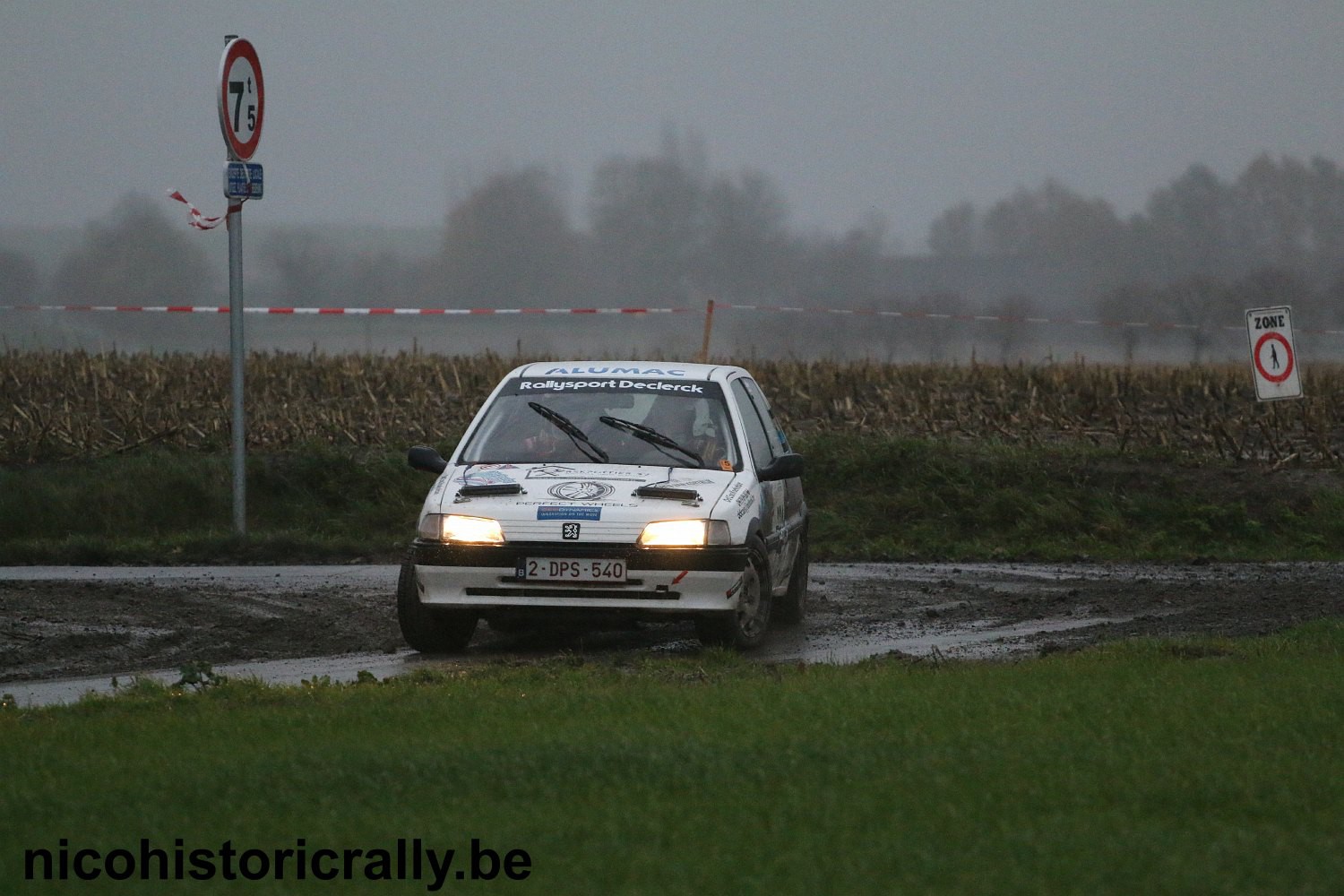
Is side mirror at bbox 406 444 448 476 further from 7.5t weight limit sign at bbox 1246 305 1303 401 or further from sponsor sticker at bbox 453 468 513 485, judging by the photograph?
7.5t weight limit sign at bbox 1246 305 1303 401

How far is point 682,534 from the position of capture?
10.6 metres

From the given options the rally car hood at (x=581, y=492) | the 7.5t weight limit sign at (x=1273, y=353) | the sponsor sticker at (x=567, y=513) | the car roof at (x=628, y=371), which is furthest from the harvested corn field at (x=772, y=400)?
the sponsor sticker at (x=567, y=513)

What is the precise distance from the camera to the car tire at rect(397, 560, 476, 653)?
10742mm

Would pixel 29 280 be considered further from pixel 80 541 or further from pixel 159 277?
pixel 80 541

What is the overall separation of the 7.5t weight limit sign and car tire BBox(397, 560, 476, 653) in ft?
31.9

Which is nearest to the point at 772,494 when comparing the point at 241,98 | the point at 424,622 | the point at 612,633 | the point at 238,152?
the point at 612,633

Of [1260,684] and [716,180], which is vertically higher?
[716,180]

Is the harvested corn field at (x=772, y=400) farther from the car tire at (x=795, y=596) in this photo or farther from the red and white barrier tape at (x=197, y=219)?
the car tire at (x=795, y=596)

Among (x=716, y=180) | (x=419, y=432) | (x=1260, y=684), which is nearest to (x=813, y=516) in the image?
(x=419, y=432)

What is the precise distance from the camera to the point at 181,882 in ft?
17.0

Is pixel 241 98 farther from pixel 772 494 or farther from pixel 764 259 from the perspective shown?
pixel 764 259

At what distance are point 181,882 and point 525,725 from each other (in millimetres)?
2477

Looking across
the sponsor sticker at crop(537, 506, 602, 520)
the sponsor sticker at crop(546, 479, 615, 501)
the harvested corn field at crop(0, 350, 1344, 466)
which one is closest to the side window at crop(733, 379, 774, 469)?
the sponsor sticker at crop(546, 479, 615, 501)

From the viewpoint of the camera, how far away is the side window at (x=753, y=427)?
12055 millimetres
